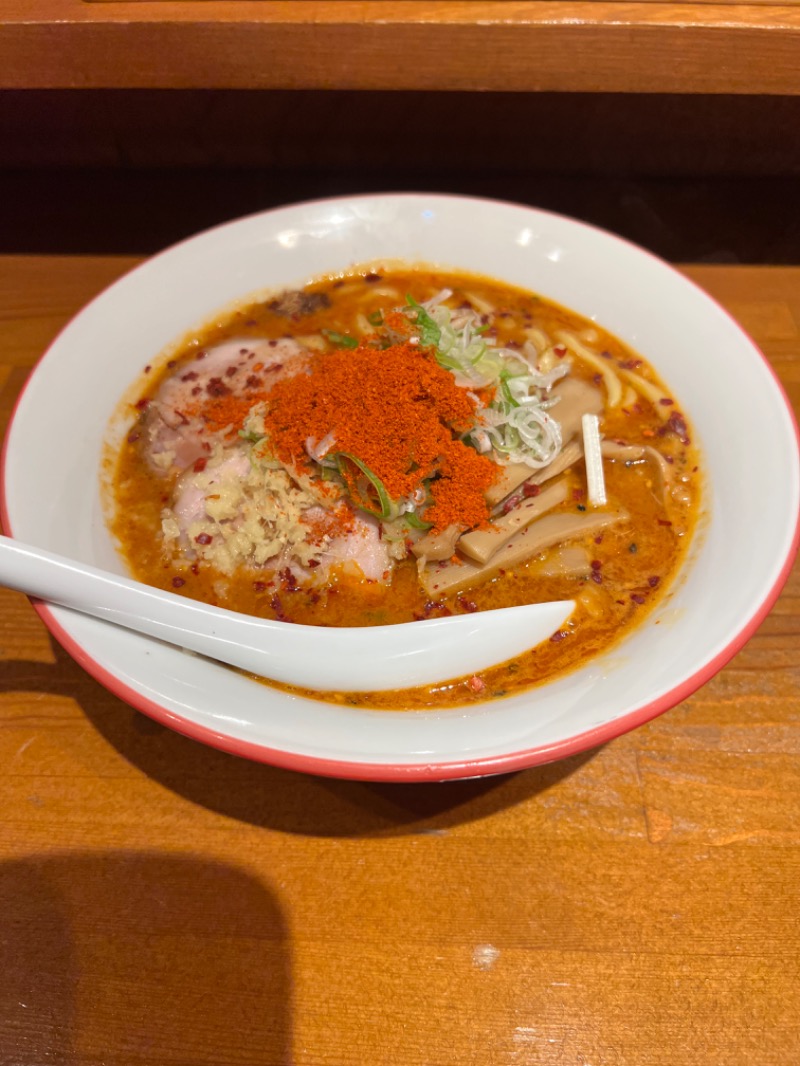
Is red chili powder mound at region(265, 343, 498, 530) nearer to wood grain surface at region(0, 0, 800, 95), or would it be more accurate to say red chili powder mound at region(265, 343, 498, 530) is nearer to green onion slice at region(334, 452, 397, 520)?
green onion slice at region(334, 452, 397, 520)

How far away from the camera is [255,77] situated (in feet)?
4.88

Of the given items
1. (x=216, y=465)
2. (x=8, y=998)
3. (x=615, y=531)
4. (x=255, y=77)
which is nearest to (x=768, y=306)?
(x=615, y=531)

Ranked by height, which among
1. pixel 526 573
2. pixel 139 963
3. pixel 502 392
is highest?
pixel 502 392

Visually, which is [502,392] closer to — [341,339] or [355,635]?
[341,339]

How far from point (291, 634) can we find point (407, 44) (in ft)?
4.16

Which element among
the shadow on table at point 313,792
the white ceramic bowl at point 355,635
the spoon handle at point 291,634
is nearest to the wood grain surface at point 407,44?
the white ceramic bowl at point 355,635

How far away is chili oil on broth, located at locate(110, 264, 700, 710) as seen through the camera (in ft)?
3.92

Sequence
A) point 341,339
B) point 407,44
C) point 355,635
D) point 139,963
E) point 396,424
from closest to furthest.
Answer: point 139,963
point 355,635
point 396,424
point 407,44
point 341,339

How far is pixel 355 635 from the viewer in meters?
1.13

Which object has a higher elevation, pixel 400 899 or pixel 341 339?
pixel 341 339

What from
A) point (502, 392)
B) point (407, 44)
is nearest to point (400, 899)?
point (502, 392)

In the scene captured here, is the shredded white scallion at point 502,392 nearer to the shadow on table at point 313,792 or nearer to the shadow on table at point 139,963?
the shadow on table at point 313,792

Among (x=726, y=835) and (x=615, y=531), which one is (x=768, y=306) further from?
(x=726, y=835)

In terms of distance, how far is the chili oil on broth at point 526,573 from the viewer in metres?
1.19
